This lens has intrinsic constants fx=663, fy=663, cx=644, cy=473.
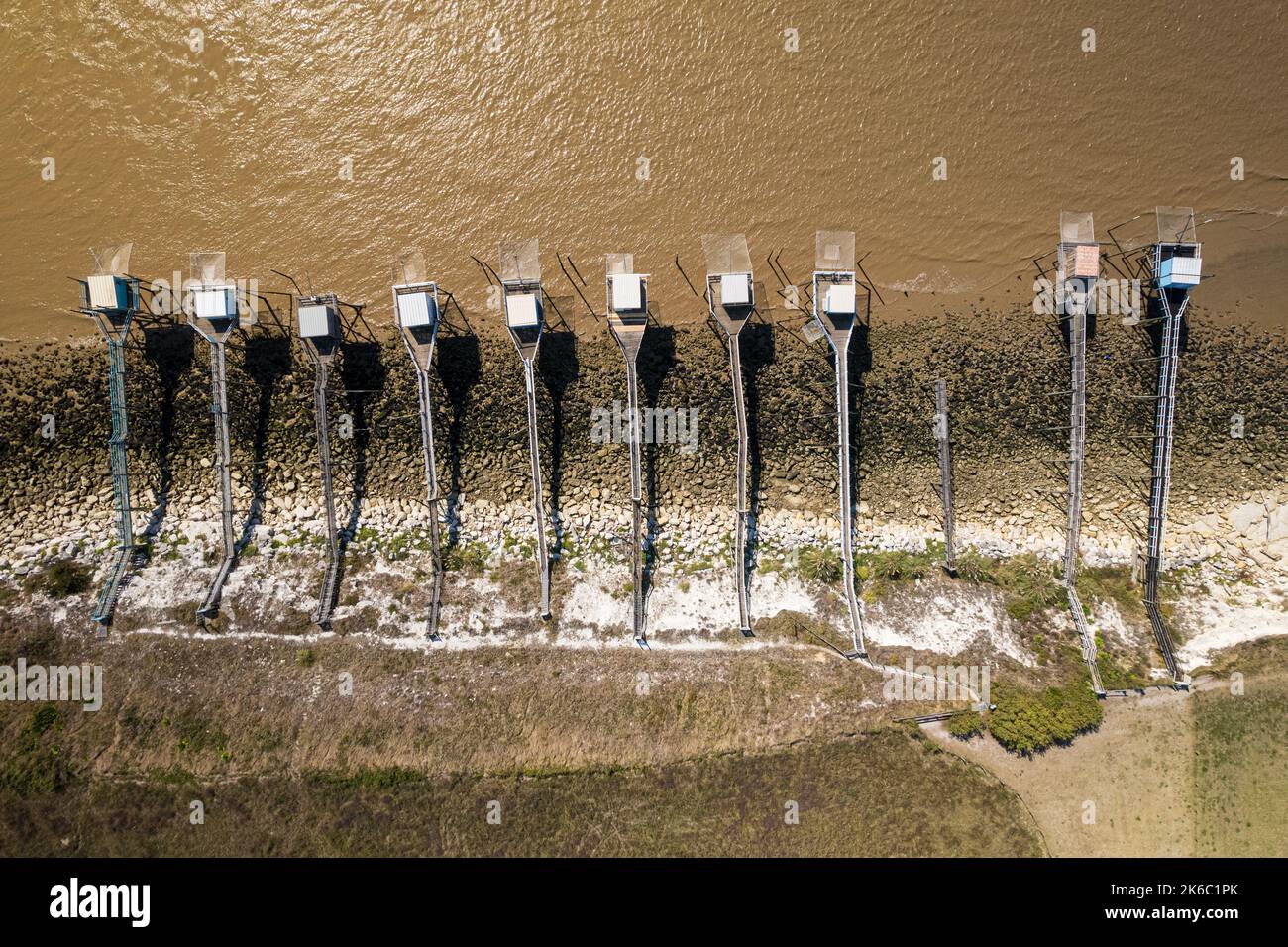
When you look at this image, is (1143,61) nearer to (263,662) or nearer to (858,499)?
(858,499)

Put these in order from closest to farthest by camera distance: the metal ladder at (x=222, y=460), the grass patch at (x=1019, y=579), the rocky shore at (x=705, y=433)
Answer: the metal ladder at (x=222, y=460) → the grass patch at (x=1019, y=579) → the rocky shore at (x=705, y=433)

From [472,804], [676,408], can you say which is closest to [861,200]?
[676,408]

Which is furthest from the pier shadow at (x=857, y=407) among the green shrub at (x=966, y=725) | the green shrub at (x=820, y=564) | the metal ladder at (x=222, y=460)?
the metal ladder at (x=222, y=460)

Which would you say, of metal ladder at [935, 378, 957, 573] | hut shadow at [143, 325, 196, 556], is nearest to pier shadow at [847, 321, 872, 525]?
metal ladder at [935, 378, 957, 573]

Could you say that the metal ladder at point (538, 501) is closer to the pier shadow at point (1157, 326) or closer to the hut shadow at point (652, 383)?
the hut shadow at point (652, 383)

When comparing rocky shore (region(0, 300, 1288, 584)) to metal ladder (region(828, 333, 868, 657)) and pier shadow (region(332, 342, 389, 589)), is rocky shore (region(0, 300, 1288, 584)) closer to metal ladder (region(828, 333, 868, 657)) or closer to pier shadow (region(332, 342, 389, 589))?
pier shadow (region(332, 342, 389, 589))
